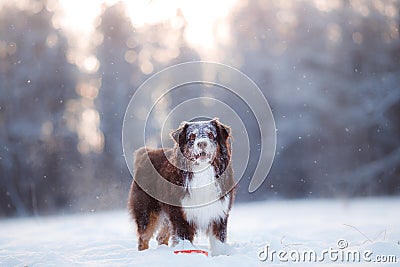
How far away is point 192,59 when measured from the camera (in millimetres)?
18953

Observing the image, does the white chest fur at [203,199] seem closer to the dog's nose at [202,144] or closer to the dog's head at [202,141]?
the dog's head at [202,141]

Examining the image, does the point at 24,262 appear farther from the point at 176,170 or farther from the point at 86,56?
the point at 86,56

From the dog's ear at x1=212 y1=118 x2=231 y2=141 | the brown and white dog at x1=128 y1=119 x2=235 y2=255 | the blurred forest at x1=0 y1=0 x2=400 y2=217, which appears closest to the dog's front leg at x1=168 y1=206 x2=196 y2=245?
the brown and white dog at x1=128 y1=119 x2=235 y2=255

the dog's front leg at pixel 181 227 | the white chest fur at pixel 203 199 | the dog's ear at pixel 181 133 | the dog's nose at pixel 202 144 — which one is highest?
the dog's ear at pixel 181 133

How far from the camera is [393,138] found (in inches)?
853

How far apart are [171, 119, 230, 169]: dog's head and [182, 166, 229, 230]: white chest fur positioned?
0.19 meters

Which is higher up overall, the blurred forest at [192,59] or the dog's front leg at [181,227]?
the blurred forest at [192,59]

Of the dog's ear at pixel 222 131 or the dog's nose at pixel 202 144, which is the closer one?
the dog's nose at pixel 202 144

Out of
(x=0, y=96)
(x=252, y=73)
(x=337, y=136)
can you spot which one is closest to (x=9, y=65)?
(x=0, y=96)

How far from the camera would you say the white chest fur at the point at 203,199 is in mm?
5934

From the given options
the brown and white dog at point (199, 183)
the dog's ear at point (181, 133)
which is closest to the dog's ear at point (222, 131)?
the brown and white dog at point (199, 183)

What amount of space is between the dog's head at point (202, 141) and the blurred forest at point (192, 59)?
464 inches

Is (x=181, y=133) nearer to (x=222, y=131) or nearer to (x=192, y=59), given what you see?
(x=222, y=131)

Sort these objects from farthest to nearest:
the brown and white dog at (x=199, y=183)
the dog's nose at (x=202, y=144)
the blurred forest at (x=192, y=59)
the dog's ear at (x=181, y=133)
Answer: the blurred forest at (x=192, y=59) → the dog's ear at (x=181, y=133) → the brown and white dog at (x=199, y=183) → the dog's nose at (x=202, y=144)
